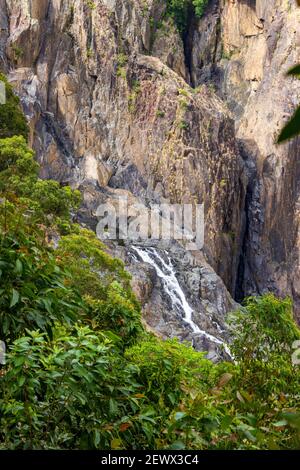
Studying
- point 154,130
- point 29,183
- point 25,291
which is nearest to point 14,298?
point 25,291

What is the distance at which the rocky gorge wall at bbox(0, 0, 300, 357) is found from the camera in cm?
3669

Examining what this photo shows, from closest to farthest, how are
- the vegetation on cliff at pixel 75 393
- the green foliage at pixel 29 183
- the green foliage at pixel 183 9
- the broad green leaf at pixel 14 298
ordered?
1. the vegetation on cliff at pixel 75 393
2. the broad green leaf at pixel 14 298
3. the green foliage at pixel 29 183
4. the green foliage at pixel 183 9

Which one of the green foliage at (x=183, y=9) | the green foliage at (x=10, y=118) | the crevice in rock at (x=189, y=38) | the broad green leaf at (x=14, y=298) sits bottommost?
the broad green leaf at (x=14, y=298)

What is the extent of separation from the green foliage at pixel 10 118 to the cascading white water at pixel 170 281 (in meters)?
6.57

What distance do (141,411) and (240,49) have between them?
45.2m

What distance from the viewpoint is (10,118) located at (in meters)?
28.2

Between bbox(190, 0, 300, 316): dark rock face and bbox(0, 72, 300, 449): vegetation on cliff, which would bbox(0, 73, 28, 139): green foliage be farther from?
bbox(0, 72, 300, 449): vegetation on cliff

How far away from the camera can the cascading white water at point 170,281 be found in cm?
2804

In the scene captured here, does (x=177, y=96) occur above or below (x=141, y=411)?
above

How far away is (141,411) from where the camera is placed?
438cm

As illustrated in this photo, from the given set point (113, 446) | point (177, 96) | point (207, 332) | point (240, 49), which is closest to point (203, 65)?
point (240, 49)

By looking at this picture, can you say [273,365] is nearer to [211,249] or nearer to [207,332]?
[207,332]

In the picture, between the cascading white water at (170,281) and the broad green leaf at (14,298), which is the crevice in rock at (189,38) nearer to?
the cascading white water at (170,281)

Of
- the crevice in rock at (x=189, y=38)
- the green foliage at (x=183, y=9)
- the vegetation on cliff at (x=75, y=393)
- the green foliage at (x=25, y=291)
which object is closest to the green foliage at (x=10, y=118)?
the green foliage at (x=183, y=9)
